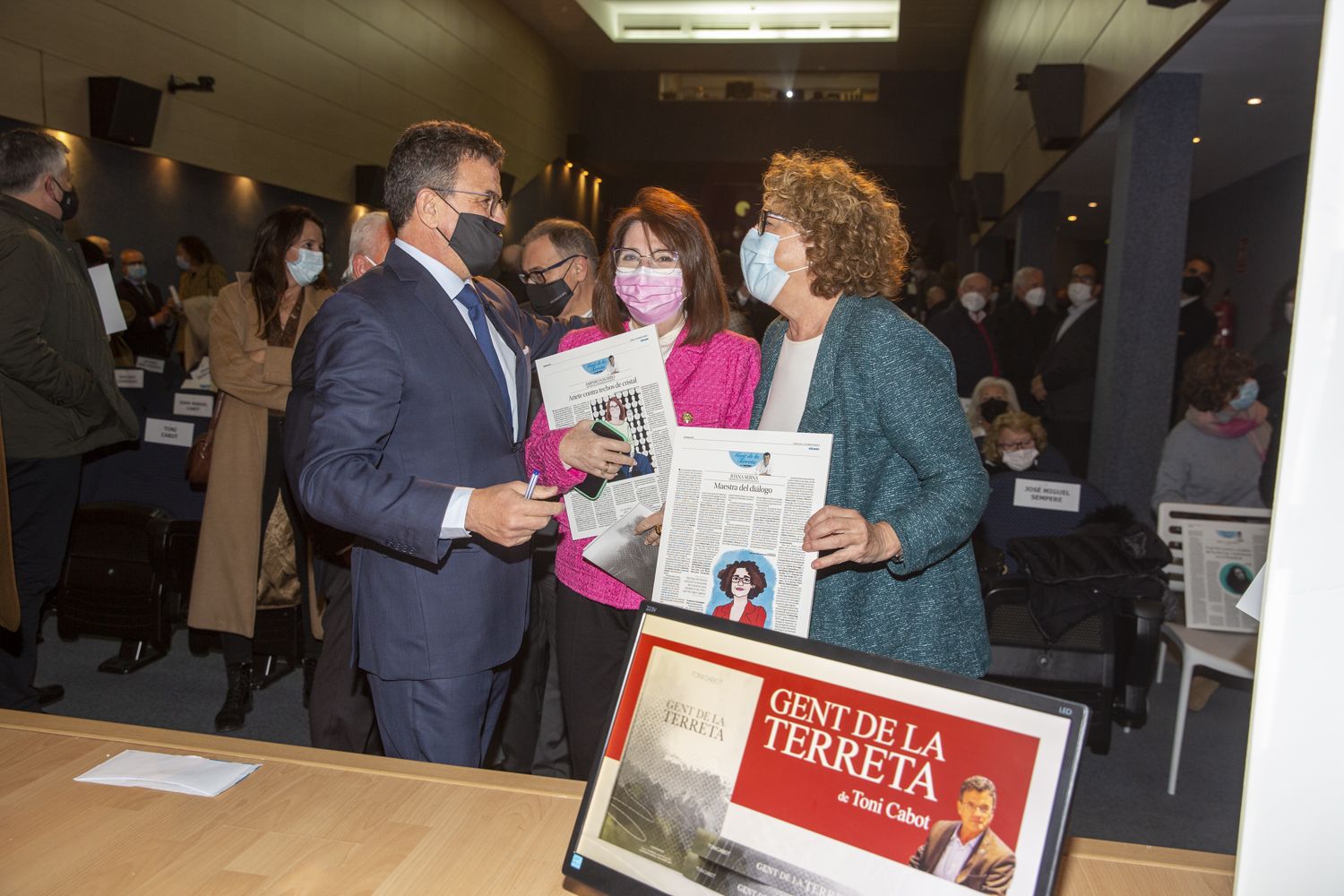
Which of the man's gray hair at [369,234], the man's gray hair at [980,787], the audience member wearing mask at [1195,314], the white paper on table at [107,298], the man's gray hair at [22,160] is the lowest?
the man's gray hair at [980,787]

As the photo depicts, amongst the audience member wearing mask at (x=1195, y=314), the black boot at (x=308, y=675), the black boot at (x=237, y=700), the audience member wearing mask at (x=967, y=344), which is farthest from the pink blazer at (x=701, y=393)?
the audience member wearing mask at (x=1195, y=314)

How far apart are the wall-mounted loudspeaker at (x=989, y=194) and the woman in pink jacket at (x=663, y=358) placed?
946 cm

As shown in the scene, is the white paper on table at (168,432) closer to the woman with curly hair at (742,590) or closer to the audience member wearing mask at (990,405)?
the woman with curly hair at (742,590)

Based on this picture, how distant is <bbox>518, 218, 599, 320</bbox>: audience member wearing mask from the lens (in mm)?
2992

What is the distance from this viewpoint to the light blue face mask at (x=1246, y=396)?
414 cm

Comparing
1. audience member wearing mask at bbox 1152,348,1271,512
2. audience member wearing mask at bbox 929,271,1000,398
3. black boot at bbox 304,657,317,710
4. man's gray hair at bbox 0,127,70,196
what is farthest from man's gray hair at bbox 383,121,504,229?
audience member wearing mask at bbox 929,271,1000,398

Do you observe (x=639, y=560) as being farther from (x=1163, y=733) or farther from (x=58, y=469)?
(x=1163, y=733)

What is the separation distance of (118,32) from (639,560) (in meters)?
7.45

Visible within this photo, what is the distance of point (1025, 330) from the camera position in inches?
269

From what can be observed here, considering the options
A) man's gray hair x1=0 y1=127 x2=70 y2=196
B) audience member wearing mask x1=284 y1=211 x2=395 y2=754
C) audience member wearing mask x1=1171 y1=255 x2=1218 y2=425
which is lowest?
audience member wearing mask x1=284 y1=211 x2=395 y2=754

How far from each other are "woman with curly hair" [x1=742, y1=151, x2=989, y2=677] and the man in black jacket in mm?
2303

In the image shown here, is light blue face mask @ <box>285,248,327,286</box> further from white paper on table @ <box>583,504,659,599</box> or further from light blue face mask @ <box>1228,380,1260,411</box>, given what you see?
light blue face mask @ <box>1228,380,1260,411</box>

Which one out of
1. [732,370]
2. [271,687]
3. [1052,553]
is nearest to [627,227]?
[732,370]

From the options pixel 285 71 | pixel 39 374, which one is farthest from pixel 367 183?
pixel 39 374
